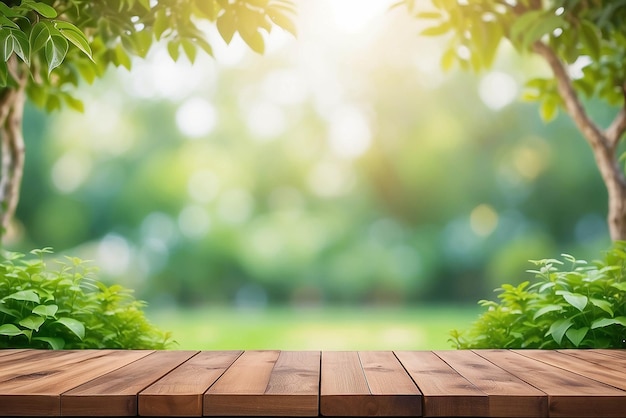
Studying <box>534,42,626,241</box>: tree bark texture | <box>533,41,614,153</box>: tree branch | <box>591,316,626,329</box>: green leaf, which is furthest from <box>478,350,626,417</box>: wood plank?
<box>533,41,614,153</box>: tree branch

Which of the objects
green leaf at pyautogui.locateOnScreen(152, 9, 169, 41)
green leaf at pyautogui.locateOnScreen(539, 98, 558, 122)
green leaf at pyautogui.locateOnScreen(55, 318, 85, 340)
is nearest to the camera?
green leaf at pyautogui.locateOnScreen(55, 318, 85, 340)

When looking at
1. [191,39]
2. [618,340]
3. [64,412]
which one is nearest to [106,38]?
[191,39]

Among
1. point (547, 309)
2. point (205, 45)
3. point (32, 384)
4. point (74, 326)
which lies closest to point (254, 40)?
point (205, 45)

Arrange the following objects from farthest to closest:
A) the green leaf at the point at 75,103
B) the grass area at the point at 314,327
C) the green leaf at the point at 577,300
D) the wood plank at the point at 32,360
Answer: the grass area at the point at 314,327
the green leaf at the point at 75,103
the green leaf at the point at 577,300
the wood plank at the point at 32,360

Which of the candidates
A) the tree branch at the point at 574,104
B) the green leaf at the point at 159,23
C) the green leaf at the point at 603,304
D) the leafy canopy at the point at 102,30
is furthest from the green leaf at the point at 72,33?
the tree branch at the point at 574,104

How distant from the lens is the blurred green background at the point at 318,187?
13.2m

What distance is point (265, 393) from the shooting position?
143 centimetres

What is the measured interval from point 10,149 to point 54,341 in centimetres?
151

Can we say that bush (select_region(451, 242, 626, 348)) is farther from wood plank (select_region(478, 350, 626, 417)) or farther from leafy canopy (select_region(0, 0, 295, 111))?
leafy canopy (select_region(0, 0, 295, 111))

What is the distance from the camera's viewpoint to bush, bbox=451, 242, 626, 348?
2.61 m

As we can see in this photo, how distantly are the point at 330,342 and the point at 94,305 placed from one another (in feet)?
17.5

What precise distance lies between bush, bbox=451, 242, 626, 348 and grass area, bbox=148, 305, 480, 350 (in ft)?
7.90

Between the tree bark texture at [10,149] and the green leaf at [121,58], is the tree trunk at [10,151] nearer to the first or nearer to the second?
the tree bark texture at [10,149]

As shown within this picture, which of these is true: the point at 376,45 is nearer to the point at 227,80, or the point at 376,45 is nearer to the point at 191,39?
the point at 227,80
